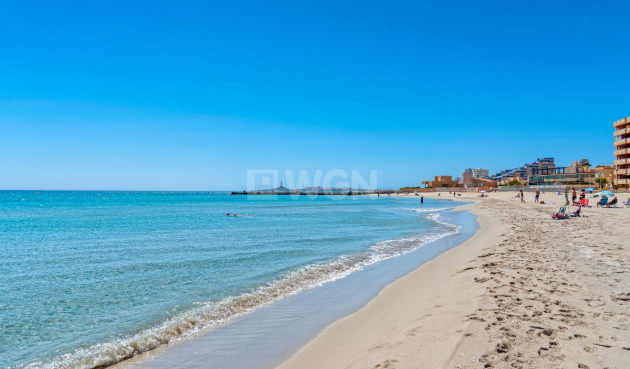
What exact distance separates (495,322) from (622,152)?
78.5m

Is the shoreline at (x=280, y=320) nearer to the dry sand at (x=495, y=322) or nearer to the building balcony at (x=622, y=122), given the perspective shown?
the dry sand at (x=495, y=322)

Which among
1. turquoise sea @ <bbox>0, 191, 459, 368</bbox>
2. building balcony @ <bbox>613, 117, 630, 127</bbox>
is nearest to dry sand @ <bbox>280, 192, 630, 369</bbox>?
turquoise sea @ <bbox>0, 191, 459, 368</bbox>

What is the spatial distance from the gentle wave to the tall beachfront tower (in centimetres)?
7227

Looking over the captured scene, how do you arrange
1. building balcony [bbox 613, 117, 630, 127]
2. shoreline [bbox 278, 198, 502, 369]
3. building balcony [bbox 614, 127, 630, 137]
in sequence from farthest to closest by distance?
building balcony [bbox 614, 127, 630, 137] → building balcony [bbox 613, 117, 630, 127] → shoreline [bbox 278, 198, 502, 369]

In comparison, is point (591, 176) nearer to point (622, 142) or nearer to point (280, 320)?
point (622, 142)

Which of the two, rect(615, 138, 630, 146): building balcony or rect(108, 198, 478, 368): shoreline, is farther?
rect(615, 138, 630, 146): building balcony

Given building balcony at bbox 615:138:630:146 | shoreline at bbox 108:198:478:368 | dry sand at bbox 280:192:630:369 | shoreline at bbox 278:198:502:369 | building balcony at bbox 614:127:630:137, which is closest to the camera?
dry sand at bbox 280:192:630:369

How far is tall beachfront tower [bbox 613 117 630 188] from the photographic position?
6250 centimetres

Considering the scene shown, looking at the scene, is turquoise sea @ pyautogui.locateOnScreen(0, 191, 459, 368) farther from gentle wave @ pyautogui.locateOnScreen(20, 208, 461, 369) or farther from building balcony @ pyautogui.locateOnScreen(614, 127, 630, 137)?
building balcony @ pyautogui.locateOnScreen(614, 127, 630, 137)

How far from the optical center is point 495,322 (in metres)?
4.86

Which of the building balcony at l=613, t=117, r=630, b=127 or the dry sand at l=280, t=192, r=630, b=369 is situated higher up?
the building balcony at l=613, t=117, r=630, b=127

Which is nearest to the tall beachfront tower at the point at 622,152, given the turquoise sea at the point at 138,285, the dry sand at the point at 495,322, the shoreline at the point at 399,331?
the turquoise sea at the point at 138,285

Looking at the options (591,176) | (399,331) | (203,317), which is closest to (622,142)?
(591,176)

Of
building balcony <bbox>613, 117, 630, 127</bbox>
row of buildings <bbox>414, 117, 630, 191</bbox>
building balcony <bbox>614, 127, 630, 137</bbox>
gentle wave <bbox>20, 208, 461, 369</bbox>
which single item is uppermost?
building balcony <bbox>613, 117, 630, 127</bbox>
